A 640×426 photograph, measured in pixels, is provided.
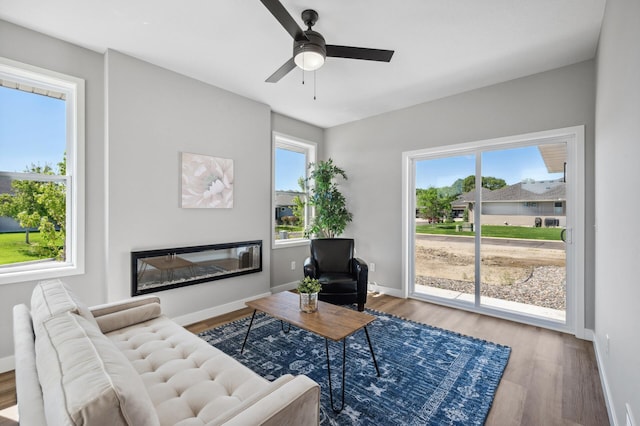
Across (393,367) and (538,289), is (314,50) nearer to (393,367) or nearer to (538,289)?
(393,367)

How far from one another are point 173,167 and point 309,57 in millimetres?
1930

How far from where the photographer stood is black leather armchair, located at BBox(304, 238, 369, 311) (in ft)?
11.3

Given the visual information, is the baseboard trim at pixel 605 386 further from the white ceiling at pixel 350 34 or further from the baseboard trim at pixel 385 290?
the white ceiling at pixel 350 34

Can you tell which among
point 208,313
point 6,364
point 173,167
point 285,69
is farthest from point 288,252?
point 6,364

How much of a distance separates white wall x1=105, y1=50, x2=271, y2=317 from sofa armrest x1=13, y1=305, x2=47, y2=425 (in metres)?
1.53

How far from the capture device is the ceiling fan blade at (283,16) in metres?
1.68

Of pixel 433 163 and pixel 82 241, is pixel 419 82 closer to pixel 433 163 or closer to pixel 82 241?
pixel 433 163

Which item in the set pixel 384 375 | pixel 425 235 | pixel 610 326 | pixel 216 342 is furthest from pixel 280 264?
pixel 610 326

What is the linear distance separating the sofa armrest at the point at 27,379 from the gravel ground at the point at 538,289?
404 centimetres

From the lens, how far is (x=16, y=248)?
8.06 ft

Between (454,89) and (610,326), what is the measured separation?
112 inches

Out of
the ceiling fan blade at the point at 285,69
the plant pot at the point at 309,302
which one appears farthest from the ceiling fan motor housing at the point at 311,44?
the plant pot at the point at 309,302

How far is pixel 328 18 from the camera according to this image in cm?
225

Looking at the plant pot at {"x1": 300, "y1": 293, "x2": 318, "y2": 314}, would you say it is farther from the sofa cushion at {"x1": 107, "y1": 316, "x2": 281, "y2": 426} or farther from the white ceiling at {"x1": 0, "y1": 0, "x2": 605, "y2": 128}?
the white ceiling at {"x1": 0, "y1": 0, "x2": 605, "y2": 128}
